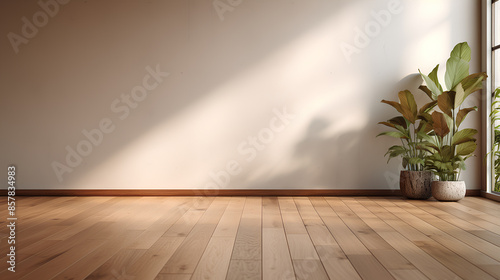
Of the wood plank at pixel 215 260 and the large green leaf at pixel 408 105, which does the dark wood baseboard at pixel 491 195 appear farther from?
the wood plank at pixel 215 260

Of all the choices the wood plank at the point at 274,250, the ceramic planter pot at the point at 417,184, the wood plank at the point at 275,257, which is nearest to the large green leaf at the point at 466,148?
the ceramic planter pot at the point at 417,184

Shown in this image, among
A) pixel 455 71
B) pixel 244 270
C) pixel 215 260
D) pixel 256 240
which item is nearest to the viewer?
pixel 244 270

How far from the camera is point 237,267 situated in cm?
183

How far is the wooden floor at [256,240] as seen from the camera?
1.78 metres

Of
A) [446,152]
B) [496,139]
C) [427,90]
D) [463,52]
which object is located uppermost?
[463,52]

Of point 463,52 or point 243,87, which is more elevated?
point 463,52

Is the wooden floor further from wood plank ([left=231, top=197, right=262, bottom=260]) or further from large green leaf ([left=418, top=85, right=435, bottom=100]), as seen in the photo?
large green leaf ([left=418, top=85, right=435, bottom=100])

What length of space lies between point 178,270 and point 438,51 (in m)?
3.37

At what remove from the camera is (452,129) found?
12.2 ft

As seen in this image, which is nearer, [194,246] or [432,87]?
[194,246]

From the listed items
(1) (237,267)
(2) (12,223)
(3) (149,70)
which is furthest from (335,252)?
→ (3) (149,70)

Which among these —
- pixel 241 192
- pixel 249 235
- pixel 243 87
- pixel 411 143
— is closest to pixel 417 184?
pixel 411 143

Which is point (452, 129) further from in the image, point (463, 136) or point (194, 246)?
point (194, 246)

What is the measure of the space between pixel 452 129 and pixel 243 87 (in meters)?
1.90
